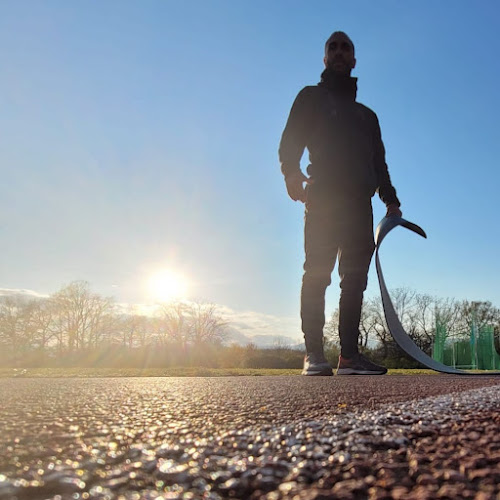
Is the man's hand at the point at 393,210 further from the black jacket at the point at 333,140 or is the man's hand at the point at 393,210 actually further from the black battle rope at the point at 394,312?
the black jacket at the point at 333,140

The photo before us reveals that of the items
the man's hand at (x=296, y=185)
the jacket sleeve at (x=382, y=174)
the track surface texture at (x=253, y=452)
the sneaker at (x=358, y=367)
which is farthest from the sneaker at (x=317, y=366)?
the track surface texture at (x=253, y=452)

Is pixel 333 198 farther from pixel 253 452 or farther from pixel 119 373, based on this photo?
pixel 119 373

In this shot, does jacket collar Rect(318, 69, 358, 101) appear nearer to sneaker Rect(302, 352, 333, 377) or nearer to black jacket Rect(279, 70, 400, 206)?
black jacket Rect(279, 70, 400, 206)

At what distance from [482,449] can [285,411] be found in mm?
593

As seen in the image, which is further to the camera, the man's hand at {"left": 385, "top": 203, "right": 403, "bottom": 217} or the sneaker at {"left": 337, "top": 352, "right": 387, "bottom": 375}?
the man's hand at {"left": 385, "top": 203, "right": 403, "bottom": 217}

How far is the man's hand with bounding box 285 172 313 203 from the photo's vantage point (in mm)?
3916

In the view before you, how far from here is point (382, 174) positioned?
4.44 m

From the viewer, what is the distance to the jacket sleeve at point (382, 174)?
→ 439cm

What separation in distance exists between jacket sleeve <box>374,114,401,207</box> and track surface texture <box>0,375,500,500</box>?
3274 mm

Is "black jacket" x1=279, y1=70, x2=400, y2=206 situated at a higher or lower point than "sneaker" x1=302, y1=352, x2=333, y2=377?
higher

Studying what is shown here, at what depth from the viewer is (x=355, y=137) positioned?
13.2 ft

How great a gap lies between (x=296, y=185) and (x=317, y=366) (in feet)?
4.88

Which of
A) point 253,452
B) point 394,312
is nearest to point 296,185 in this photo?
point 394,312

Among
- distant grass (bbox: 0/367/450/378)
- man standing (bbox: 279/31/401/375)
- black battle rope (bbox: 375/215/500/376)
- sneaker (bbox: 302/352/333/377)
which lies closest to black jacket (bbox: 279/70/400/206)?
man standing (bbox: 279/31/401/375)
